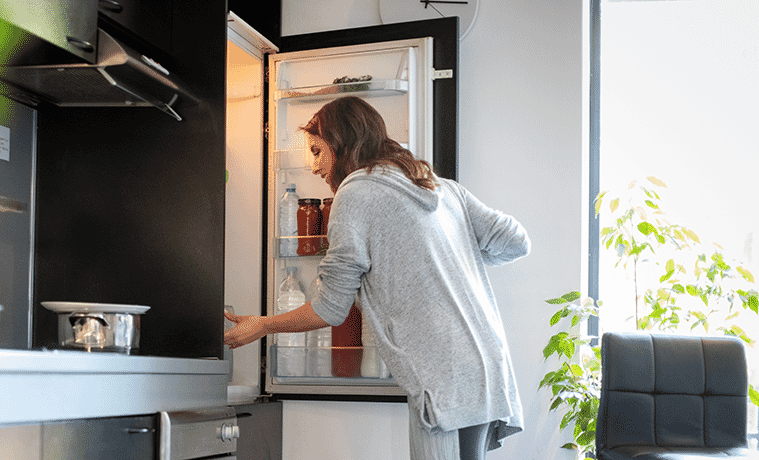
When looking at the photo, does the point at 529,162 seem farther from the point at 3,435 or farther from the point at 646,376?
the point at 3,435

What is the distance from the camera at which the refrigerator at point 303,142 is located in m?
2.40

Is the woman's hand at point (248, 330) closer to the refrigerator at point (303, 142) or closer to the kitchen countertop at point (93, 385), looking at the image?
the kitchen countertop at point (93, 385)

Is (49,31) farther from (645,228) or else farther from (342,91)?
(645,228)

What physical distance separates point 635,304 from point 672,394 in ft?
1.53

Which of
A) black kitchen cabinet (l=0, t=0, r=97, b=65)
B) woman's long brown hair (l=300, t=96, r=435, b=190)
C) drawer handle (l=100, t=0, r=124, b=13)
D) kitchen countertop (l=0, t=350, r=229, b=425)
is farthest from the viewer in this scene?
drawer handle (l=100, t=0, r=124, b=13)

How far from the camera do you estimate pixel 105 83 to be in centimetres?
192

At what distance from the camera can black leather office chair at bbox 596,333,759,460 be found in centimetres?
220

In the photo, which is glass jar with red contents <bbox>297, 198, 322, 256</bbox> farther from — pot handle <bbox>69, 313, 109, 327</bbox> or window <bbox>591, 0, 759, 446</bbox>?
window <bbox>591, 0, 759, 446</bbox>

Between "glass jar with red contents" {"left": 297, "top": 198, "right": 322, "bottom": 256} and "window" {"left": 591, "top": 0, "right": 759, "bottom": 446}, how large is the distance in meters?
1.14

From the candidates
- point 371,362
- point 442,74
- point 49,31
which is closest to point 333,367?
point 371,362

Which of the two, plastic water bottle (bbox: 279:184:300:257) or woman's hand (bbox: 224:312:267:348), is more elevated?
plastic water bottle (bbox: 279:184:300:257)

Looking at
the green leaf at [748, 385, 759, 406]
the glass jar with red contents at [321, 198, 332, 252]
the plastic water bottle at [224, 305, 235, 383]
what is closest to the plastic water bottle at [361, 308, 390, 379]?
the glass jar with red contents at [321, 198, 332, 252]

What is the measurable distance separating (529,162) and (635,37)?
2.56ft

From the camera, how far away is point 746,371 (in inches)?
88.3
